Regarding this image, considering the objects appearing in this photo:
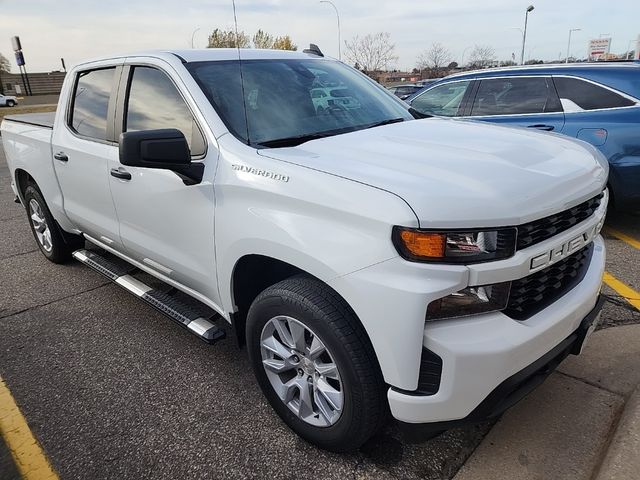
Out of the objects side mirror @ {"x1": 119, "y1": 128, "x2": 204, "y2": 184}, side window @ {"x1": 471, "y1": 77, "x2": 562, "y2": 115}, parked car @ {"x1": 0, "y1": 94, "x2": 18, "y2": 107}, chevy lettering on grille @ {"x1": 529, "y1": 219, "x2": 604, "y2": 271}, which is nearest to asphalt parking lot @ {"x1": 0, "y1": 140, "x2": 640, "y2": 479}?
chevy lettering on grille @ {"x1": 529, "y1": 219, "x2": 604, "y2": 271}

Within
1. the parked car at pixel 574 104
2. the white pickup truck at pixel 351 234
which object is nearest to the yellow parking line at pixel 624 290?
the parked car at pixel 574 104

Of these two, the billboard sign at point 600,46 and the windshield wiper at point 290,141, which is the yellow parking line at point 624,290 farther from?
the billboard sign at point 600,46

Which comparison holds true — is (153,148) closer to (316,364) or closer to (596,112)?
(316,364)

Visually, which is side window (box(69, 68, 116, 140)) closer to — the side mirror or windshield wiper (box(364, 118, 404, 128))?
the side mirror

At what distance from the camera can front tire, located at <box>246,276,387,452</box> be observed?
6.54 ft

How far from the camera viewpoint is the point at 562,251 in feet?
6.75

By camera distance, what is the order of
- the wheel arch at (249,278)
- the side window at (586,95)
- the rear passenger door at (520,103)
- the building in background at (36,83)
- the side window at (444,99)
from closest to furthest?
the wheel arch at (249,278) < the side window at (586,95) < the rear passenger door at (520,103) < the side window at (444,99) < the building in background at (36,83)

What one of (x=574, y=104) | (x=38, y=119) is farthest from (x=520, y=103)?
(x=38, y=119)

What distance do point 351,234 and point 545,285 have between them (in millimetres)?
864

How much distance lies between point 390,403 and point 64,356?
244cm

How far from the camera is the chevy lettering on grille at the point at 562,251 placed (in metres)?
1.92

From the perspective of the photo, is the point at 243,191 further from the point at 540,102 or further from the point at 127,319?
the point at 540,102

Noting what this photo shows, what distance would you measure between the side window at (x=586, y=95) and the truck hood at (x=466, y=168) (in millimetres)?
2850

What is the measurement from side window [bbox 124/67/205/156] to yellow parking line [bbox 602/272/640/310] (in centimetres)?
322
